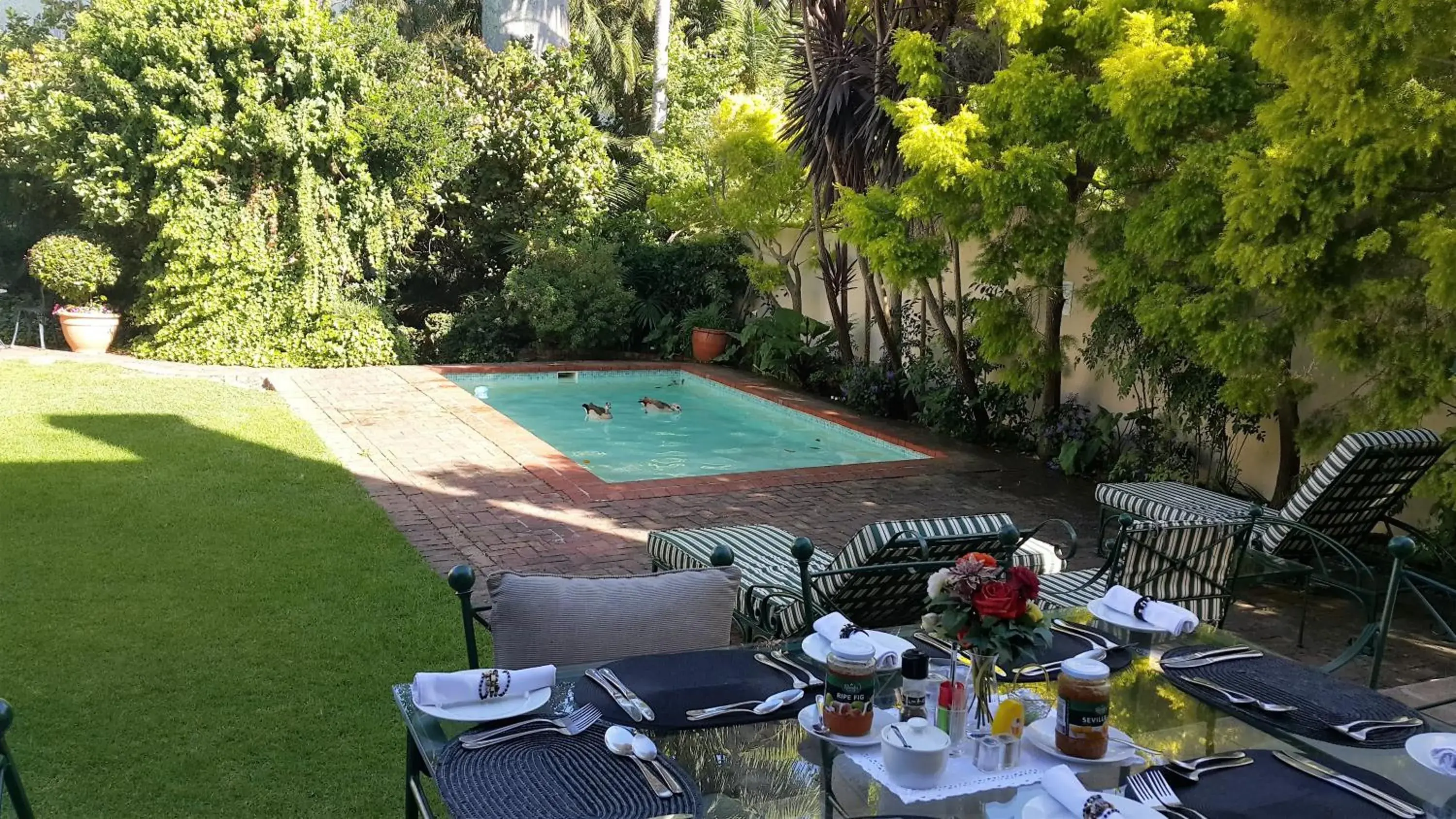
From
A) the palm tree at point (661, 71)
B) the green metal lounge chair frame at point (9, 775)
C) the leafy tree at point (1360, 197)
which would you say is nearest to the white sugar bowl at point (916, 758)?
the green metal lounge chair frame at point (9, 775)

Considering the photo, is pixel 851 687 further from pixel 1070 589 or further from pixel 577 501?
pixel 577 501

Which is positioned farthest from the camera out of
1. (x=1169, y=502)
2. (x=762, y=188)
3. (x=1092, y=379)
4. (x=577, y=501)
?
(x=762, y=188)

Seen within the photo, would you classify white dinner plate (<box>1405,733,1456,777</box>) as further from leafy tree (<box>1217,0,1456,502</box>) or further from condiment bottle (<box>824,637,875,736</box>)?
leafy tree (<box>1217,0,1456,502</box>)

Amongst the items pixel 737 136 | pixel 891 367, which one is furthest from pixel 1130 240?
pixel 737 136

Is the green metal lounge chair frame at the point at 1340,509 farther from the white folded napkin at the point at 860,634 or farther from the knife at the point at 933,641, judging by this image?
the white folded napkin at the point at 860,634

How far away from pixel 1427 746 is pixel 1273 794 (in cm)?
46

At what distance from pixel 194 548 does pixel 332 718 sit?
2495 millimetres

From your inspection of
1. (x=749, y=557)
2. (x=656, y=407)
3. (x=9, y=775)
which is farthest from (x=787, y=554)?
(x=656, y=407)

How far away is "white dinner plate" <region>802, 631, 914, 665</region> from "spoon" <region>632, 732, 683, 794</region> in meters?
0.53

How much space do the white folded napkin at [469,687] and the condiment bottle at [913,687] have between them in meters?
0.81

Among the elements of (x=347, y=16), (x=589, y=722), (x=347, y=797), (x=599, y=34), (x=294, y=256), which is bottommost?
(x=347, y=797)

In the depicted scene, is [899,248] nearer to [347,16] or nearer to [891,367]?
[891,367]

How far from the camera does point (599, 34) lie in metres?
23.6

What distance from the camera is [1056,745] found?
2.16m
